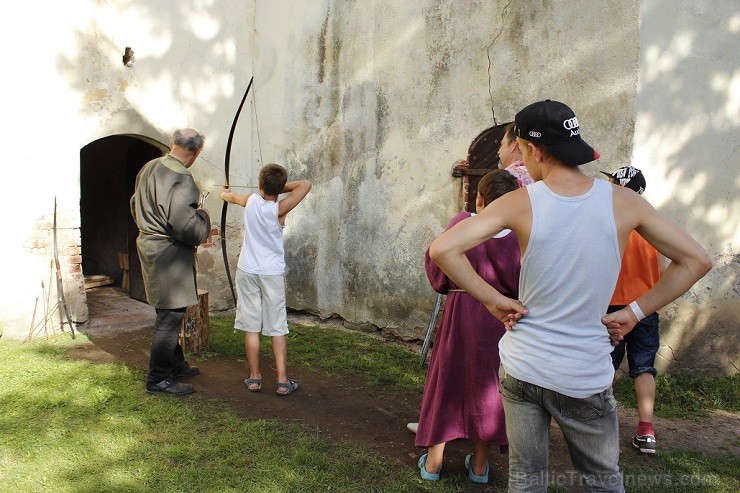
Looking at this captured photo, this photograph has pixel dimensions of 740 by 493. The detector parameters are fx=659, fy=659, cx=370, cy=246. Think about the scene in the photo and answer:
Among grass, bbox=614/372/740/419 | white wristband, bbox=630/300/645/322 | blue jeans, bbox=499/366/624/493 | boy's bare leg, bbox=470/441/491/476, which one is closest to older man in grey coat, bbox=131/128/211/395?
boy's bare leg, bbox=470/441/491/476

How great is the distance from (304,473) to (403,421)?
1141 mm

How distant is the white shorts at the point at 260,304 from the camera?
5.23m

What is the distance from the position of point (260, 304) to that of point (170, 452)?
151 centimetres

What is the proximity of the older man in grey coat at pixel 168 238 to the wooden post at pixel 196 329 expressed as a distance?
0.88 meters

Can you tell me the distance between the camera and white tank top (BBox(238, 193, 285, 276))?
16.9 ft

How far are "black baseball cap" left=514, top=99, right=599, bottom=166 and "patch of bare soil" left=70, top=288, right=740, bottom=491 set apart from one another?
7.30 ft

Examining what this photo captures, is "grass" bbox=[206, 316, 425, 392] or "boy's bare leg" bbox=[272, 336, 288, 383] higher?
"boy's bare leg" bbox=[272, 336, 288, 383]

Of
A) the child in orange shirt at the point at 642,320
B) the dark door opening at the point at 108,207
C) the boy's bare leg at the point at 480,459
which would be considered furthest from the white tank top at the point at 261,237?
the dark door opening at the point at 108,207

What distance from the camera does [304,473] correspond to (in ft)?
12.6

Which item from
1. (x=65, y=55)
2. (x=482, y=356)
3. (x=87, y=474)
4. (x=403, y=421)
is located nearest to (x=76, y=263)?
(x=65, y=55)

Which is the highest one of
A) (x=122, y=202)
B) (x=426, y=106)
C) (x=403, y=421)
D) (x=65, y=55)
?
(x=65, y=55)

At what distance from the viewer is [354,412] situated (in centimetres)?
495

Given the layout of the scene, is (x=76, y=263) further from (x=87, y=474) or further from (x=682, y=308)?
(x=682, y=308)

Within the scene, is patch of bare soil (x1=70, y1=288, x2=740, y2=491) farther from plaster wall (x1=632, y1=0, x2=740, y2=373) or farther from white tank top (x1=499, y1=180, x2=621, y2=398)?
white tank top (x1=499, y1=180, x2=621, y2=398)
